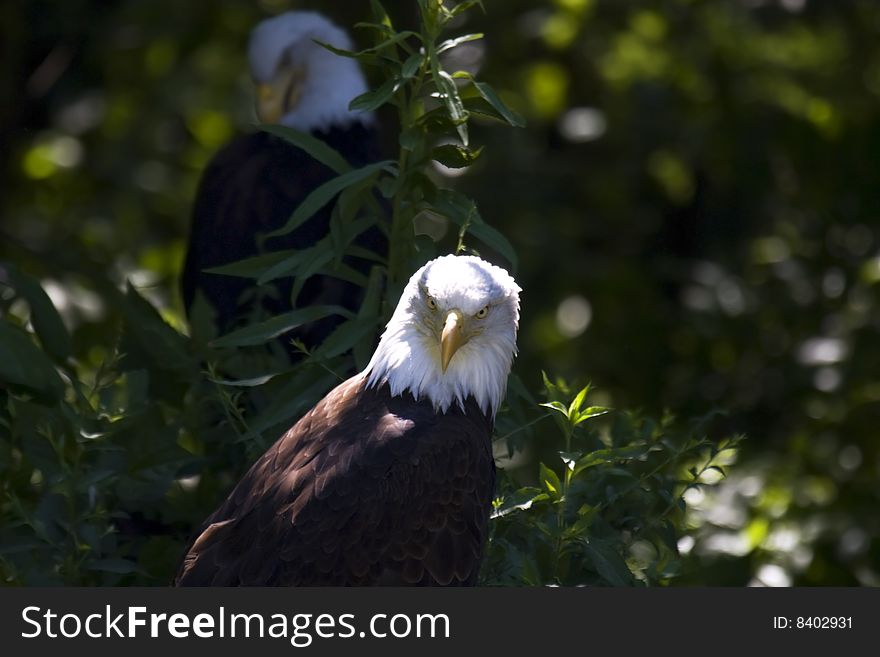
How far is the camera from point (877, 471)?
735 centimetres

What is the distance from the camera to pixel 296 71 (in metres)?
6.93

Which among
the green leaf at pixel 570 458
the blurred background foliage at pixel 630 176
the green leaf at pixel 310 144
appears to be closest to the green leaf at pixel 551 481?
the green leaf at pixel 570 458

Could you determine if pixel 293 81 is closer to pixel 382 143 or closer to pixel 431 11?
pixel 382 143

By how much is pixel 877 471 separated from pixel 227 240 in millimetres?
3442

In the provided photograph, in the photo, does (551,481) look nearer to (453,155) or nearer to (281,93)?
(453,155)

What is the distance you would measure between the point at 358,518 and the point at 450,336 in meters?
0.51

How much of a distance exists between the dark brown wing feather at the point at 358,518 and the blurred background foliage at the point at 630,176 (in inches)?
120

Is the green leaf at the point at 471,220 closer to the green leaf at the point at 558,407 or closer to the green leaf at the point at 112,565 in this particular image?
the green leaf at the point at 558,407

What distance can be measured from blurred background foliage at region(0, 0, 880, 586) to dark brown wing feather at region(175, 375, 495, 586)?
3052 millimetres

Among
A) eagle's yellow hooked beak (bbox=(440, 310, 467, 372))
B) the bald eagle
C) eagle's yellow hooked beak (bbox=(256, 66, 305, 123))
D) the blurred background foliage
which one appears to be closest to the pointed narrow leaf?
the bald eagle

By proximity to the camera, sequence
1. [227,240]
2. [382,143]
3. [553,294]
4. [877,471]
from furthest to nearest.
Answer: [553,294] < [877,471] < [382,143] < [227,240]

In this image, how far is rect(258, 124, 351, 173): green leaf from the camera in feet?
13.2

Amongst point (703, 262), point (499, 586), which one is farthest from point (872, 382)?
point (499, 586)

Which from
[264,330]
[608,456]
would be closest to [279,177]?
[264,330]
